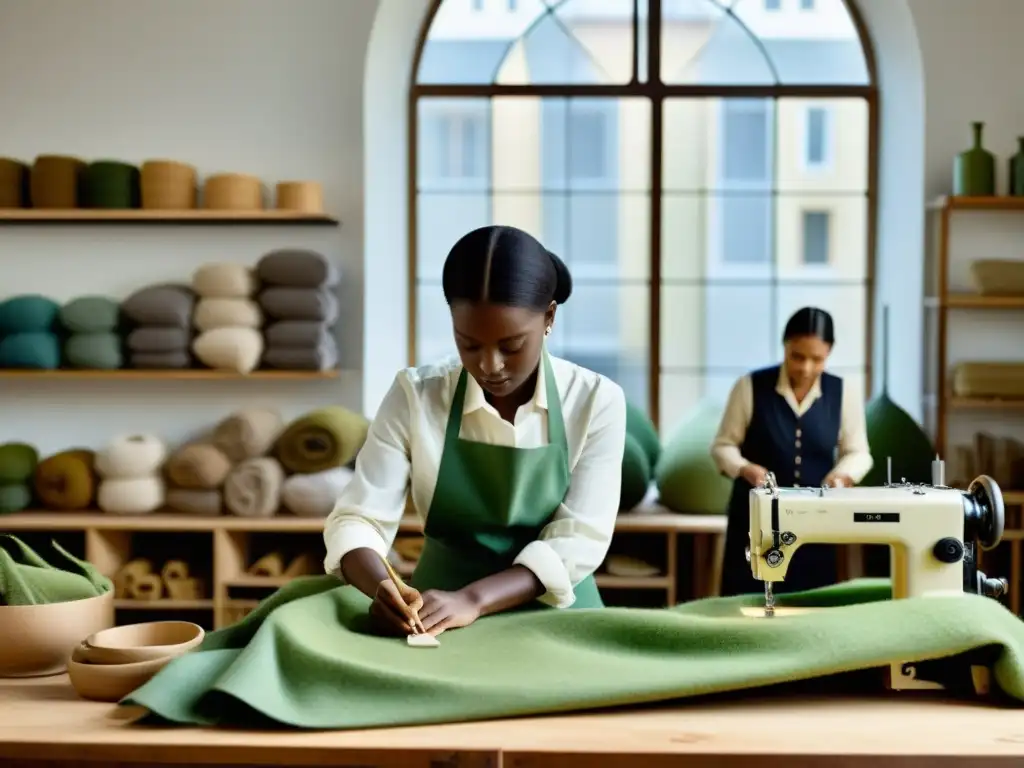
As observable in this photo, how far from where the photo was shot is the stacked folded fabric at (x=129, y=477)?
14.2 feet

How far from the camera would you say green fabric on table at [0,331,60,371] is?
4.41 metres

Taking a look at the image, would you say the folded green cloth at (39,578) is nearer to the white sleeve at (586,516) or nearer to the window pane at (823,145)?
the white sleeve at (586,516)

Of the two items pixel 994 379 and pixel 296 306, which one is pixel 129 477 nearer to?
pixel 296 306

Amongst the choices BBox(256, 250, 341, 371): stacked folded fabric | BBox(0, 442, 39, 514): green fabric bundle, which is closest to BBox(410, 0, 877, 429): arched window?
BBox(256, 250, 341, 371): stacked folded fabric

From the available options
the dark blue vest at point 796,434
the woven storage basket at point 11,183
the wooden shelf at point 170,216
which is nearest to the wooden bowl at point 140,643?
the dark blue vest at point 796,434

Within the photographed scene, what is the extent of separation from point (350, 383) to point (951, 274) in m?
2.49

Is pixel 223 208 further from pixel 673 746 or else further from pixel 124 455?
pixel 673 746

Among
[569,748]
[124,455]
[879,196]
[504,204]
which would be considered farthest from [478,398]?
[879,196]

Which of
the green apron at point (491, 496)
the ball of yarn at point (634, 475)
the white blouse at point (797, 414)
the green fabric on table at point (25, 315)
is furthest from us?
the green fabric on table at point (25, 315)

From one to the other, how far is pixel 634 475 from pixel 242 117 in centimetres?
216

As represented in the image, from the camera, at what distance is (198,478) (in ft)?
14.1

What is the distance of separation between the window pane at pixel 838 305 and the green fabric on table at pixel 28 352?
3013mm

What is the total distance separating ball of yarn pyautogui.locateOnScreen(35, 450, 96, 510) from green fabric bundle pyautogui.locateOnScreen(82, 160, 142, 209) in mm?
1003

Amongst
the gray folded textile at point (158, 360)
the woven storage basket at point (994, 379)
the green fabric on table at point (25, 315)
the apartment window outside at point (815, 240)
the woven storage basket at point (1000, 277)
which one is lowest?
the woven storage basket at point (994, 379)
